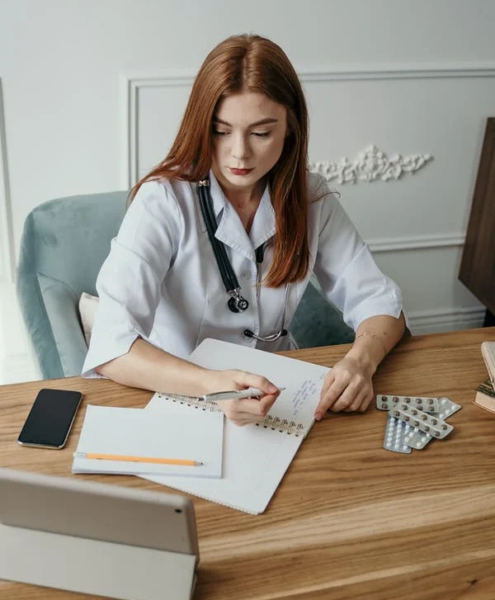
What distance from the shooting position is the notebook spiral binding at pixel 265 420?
1.34m

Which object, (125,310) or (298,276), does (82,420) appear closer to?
(125,310)

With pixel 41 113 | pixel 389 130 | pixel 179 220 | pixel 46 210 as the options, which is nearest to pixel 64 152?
pixel 41 113

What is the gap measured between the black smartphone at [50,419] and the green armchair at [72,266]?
609mm

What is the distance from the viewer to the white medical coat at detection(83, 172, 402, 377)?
152 centimetres

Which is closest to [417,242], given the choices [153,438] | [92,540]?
[153,438]

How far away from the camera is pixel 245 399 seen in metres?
1.33

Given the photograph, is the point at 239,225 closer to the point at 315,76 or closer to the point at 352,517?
the point at 352,517

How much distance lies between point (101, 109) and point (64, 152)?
18 cm

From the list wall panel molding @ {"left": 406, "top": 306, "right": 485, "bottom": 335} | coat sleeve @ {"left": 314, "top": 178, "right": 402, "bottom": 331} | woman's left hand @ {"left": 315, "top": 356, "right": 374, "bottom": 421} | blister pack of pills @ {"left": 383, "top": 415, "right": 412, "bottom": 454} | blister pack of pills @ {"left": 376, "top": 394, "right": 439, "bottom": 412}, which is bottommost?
wall panel molding @ {"left": 406, "top": 306, "right": 485, "bottom": 335}

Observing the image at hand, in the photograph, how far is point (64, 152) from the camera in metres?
2.46

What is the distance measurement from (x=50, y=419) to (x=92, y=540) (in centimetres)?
31

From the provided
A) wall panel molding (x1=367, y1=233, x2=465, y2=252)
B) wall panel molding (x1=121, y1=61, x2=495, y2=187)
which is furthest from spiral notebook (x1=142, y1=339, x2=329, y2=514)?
wall panel molding (x1=367, y1=233, x2=465, y2=252)

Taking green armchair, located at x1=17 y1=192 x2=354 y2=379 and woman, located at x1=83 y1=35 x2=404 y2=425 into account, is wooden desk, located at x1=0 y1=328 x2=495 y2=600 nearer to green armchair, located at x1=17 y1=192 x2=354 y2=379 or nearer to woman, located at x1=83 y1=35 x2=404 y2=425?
woman, located at x1=83 y1=35 x2=404 y2=425

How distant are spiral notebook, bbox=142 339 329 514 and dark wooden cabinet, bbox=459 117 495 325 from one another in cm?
167
